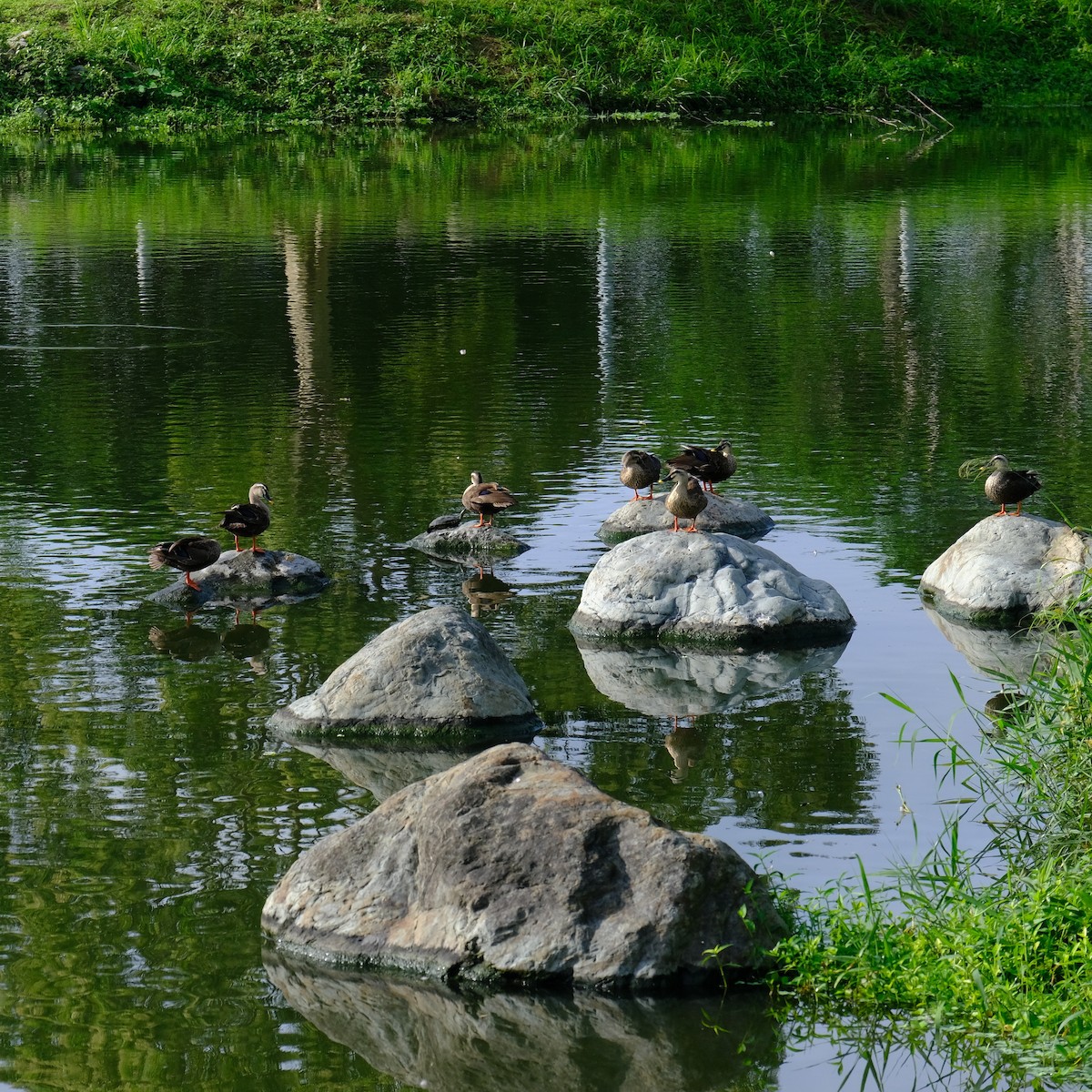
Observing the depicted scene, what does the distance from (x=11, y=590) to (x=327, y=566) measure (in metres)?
2.48

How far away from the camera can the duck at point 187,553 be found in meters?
13.5

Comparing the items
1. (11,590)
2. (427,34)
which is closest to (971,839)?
(11,590)

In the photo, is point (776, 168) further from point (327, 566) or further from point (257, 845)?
point (257, 845)

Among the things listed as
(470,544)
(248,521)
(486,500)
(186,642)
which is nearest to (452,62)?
(486,500)

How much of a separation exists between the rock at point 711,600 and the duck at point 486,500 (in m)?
2.30

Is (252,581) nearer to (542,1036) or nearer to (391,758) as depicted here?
(391,758)

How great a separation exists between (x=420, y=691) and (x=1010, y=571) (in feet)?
15.5

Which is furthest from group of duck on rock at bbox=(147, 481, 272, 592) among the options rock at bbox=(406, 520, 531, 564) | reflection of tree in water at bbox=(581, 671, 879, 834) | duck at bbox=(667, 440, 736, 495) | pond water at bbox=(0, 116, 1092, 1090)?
reflection of tree in water at bbox=(581, 671, 879, 834)

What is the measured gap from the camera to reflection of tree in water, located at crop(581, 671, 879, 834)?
945 cm

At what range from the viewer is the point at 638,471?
1544 centimetres

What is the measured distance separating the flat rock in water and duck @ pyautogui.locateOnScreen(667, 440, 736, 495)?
1566 mm

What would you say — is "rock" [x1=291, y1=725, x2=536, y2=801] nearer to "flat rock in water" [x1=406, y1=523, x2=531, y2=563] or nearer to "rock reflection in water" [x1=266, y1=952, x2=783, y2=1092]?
"rock reflection in water" [x1=266, y1=952, x2=783, y2=1092]

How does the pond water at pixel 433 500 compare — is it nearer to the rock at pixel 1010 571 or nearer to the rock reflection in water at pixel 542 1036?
the rock reflection in water at pixel 542 1036

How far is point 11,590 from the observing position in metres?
13.7
